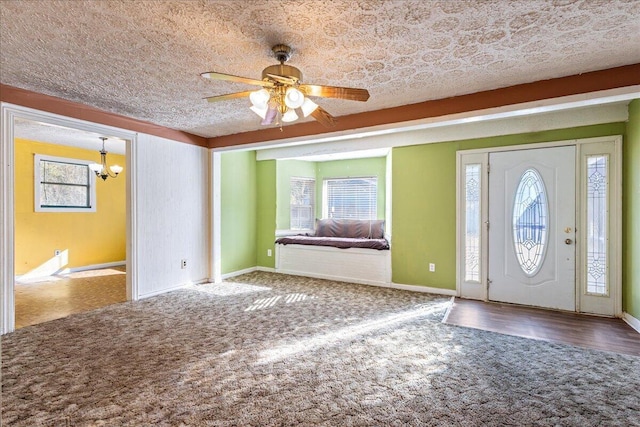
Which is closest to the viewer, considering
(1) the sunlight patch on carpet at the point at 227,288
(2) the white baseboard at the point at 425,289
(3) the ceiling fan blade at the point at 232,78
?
(3) the ceiling fan blade at the point at 232,78

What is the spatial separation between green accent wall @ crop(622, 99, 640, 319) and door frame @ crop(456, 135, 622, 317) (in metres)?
0.04

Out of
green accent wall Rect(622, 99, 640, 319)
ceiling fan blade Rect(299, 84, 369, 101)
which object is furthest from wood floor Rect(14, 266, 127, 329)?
green accent wall Rect(622, 99, 640, 319)

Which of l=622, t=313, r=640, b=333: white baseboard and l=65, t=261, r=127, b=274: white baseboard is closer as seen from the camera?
l=622, t=313, r=640, b=333: white baseboard

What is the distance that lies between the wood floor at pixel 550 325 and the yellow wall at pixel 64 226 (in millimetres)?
6571

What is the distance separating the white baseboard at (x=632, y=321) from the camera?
328 centimetres

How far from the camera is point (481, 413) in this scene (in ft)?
6.63

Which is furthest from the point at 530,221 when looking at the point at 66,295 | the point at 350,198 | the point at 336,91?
the point at 66,295

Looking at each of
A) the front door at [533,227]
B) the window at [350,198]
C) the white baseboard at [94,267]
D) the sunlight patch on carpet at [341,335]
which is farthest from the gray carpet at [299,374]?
the white baseboard at [94,267]

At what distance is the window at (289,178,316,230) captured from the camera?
263 inches

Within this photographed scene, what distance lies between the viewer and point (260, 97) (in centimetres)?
238

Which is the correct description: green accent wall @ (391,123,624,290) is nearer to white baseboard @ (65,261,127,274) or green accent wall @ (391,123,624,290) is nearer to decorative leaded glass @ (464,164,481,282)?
decorative leaded glass @ (464,164,481,282)

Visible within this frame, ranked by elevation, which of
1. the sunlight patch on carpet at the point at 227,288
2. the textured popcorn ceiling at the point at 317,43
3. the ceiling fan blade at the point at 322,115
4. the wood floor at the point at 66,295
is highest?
the textured popcorn ceiling at the point at 317,43

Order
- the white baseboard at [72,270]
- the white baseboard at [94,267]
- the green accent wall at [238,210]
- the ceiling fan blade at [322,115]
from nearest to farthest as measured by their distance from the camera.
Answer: the ceiling fan blade at [322,115] < the white baseboard at [72,270] < the green accent wall at [238,210] < the white baseboard at [94,267]

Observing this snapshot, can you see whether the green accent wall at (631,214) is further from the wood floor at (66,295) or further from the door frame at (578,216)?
the wood floor at (66,295)
